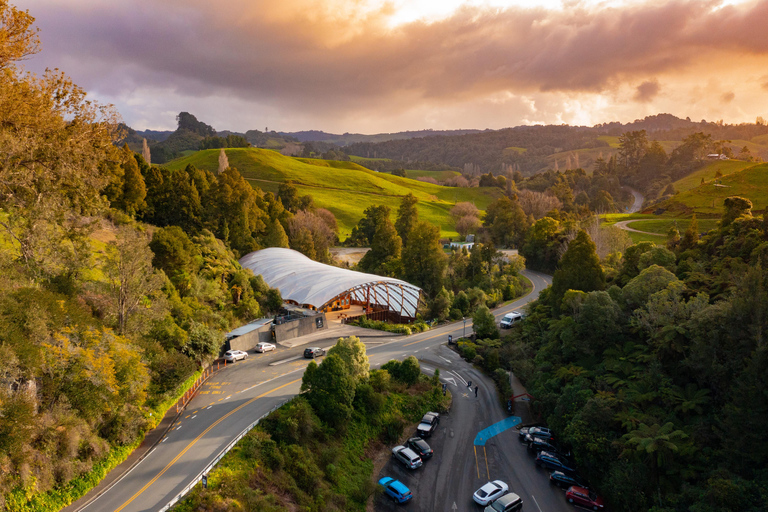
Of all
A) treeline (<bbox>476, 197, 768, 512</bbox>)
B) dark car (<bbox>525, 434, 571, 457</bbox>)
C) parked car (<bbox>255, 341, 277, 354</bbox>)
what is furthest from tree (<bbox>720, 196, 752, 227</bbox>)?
parked car (<bbox>255, 341, 277, 354</bbox>)

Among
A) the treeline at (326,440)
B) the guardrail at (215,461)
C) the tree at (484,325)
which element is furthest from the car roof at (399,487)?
the tree at (484,325)

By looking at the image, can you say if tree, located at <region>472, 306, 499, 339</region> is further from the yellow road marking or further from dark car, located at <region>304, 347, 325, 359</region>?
the yellow road marking

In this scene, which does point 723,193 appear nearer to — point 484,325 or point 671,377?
point 484,325

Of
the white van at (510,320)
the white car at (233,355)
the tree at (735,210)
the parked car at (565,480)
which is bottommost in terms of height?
the parked car at (565,480)

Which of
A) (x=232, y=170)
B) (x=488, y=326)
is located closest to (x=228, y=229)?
(x=232, y=170)

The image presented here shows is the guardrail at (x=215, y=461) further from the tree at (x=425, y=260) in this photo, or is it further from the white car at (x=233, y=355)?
the tree at (x=425, y=260)

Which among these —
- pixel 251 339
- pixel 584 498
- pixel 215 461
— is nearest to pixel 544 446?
pixel 584 498
